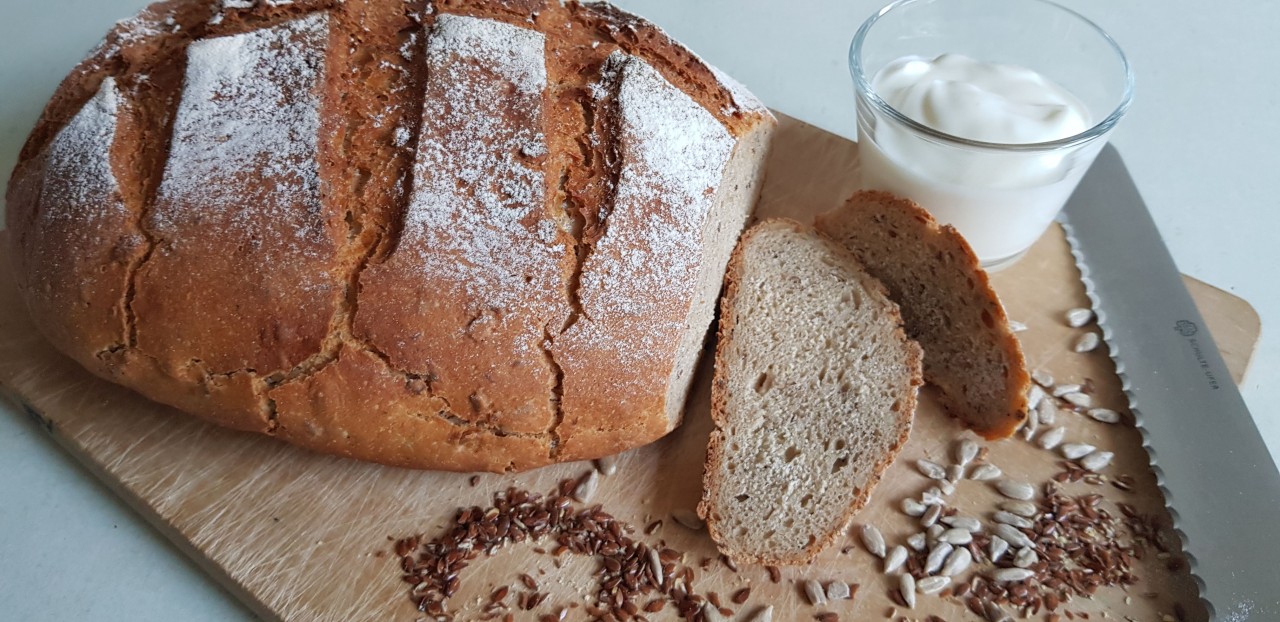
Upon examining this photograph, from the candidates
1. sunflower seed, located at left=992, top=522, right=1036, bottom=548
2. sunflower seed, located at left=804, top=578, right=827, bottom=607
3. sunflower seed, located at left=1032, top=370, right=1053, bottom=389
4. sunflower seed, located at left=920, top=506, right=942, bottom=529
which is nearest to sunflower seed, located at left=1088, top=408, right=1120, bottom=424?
sunflower seed, located at left=1032, top=370, right=1053, bottom=389

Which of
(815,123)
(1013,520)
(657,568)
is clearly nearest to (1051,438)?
(1013,520)

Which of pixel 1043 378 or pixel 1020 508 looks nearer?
pixel 1020 508

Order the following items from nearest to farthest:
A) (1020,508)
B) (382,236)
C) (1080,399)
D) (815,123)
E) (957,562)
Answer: (382,236) → (957,562) → (1020,508) → (1080,399) → (815,123)

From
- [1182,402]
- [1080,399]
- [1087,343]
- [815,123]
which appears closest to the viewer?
[1182,402]

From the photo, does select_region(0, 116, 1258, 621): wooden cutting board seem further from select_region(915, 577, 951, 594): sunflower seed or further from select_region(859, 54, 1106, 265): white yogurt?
select_region(859, 54, 1106, 265): white yogurt

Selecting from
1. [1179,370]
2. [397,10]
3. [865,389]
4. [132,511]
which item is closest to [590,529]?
[865,389]

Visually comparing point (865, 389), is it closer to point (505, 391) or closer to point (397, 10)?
point (505, 391)

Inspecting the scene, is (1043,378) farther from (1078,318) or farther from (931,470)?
(931,470)

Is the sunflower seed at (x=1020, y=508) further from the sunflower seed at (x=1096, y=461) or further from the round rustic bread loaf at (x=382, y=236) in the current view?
Result: the round rustic bread loaf at (x=382, y=236)

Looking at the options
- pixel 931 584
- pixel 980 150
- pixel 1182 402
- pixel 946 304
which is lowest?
pixel 931 584
